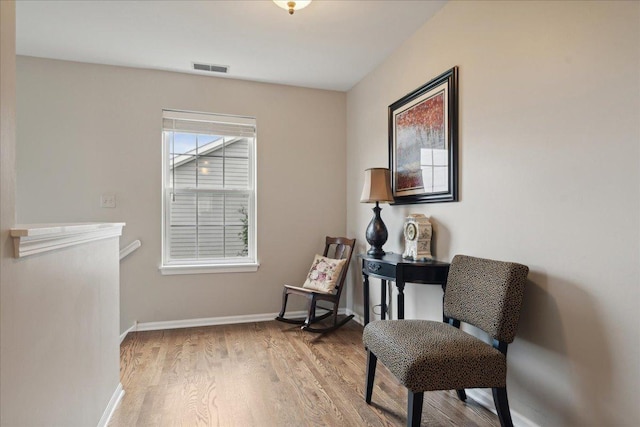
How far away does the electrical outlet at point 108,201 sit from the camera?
3.15 metres

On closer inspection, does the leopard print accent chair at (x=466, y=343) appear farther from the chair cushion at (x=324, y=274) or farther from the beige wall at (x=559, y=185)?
the chair cushion at (x=324, y=274)

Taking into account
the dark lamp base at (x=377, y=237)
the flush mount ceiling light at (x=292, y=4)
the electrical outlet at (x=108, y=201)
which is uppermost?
the flush mount ceiling light at (x=292, y=4)

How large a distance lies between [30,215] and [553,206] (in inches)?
150

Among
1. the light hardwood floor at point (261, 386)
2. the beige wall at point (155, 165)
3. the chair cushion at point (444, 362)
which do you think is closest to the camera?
the chair cushion at point (444, 362)

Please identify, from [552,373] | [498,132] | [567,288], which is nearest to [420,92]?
[498,132]

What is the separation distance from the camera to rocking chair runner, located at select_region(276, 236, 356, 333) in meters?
3.13

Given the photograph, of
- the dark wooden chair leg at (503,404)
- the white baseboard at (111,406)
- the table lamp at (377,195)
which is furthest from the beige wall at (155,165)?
the dark wooden chair leg at (503,404)

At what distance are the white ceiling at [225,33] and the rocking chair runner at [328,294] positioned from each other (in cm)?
170

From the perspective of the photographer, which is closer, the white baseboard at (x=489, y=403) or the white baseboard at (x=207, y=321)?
the white baseboard at (x=489, y=403)

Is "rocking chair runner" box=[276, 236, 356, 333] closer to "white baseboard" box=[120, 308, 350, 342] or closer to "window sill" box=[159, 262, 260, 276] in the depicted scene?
"white baseboard" box=[120, 308, 350, 342]

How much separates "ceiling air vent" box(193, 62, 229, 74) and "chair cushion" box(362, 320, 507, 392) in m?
2.84

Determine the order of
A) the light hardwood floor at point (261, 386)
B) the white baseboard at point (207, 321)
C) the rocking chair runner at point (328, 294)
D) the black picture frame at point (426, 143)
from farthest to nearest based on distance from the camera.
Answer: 1. the white baseboard at point (207, 321)
2. the rocking chair runner at point (328, 294)
3. the black picture frame at point (426, 143)
4. the light hardwood floor at point (261, 386)

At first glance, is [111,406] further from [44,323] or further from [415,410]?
[415,410]

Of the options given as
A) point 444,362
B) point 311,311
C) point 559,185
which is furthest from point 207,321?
point 559,185
